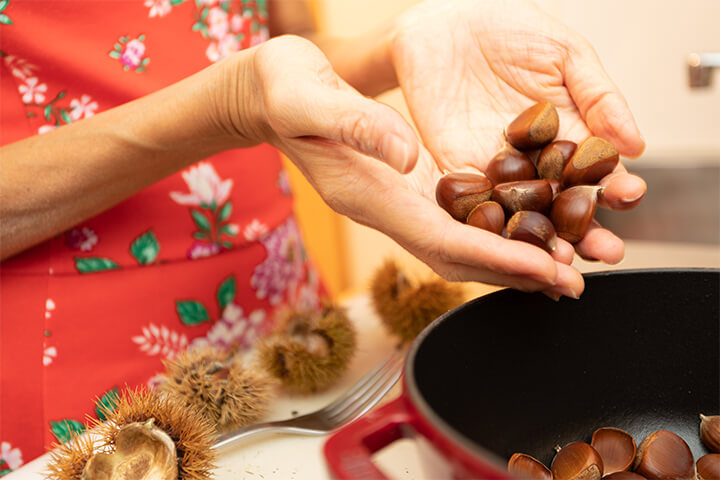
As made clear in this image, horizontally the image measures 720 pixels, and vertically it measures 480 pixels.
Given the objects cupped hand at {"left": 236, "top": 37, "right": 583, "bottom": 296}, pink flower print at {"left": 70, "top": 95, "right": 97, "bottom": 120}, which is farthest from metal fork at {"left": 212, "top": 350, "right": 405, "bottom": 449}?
pink flower print at {"left": 70, "top": 95, "right": 97, "bottom": 120}

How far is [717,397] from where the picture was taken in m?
0.51

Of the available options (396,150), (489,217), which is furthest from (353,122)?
(489,217)

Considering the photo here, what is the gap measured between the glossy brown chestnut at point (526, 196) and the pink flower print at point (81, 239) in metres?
0.47

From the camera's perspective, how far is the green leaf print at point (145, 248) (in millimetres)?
762

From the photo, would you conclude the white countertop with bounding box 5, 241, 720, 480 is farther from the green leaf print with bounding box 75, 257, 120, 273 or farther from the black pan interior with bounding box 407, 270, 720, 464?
the green leaf print with bounding box 75, 257, 120, 273

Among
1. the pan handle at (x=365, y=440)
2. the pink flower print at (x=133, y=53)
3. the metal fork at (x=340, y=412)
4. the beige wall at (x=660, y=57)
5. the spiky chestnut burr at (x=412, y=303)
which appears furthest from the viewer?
the beige wall at (x=660, y=57)

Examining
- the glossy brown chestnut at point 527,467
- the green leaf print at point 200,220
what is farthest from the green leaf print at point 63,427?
the glossy brown chestnut at point 527,467

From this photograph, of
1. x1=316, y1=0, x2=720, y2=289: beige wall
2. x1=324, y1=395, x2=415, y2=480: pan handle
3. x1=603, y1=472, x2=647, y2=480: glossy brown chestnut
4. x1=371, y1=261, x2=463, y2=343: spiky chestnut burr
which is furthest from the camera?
x1=316, y1=0, x2=720, y2=289: beige wall

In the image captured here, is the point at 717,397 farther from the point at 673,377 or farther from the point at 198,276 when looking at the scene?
the point at 198,276

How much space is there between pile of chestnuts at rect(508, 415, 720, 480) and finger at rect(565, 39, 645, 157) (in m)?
0.27

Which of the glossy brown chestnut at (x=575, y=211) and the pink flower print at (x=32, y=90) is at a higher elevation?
the pink flower print at (x=32, y=90)

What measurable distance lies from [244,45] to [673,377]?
676 millimetres

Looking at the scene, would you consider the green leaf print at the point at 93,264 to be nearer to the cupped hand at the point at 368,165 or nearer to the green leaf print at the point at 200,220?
the green leaf print at the point at 200,220

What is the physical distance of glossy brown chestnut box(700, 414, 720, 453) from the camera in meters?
0.48
